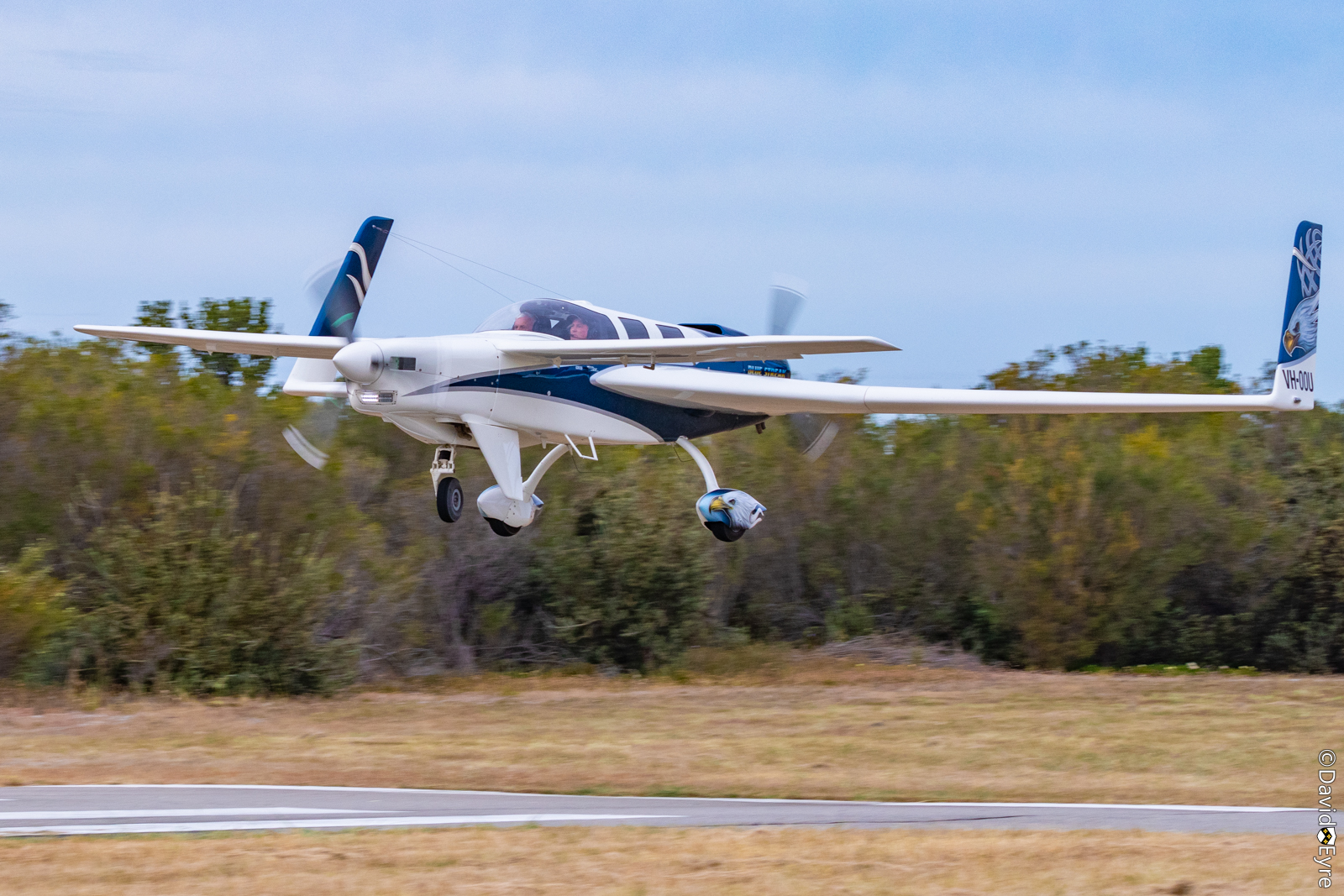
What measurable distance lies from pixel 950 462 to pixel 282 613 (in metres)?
17.5

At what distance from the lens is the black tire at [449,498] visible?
1719cm

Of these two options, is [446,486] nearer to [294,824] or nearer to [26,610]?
[294,824]

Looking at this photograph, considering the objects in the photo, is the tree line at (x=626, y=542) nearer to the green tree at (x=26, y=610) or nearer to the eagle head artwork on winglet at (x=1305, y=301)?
the green tree at (x=26, y=610)

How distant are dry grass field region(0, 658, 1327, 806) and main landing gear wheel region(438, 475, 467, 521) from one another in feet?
10.3

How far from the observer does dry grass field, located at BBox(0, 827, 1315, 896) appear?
30.2 ft

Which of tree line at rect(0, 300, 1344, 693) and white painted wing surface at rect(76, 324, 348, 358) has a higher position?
white painted wing surface at rect(76, 324, 348, 358)

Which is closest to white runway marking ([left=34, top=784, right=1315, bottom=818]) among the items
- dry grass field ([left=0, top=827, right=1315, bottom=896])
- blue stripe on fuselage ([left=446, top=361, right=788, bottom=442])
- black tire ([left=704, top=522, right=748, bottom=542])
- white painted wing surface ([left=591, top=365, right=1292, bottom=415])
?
dry grass field ([left=0, top=827, right=1315, bottom=896])

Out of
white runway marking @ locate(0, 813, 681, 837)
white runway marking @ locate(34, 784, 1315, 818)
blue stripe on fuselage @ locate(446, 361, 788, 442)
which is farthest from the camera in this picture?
blue stripe on fuselage @ locate(446, 361, 788, 442)

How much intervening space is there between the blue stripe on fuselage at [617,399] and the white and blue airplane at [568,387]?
0.07 feet

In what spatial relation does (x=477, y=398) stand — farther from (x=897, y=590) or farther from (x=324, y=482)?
(x=897, y=590)

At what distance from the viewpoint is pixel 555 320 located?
16.8 m

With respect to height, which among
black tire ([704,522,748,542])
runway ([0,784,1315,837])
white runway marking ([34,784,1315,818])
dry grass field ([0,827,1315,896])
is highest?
black tire ([704,522,748,542])

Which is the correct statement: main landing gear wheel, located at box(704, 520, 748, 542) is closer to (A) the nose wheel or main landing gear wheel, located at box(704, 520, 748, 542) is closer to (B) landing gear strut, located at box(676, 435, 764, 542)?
(B) landing gear strut, located at box(676, 435, 764, 542)

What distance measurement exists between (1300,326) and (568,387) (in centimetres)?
1052
